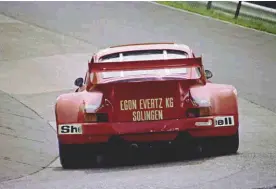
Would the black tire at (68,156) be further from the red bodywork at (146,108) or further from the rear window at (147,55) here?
the rear window at (147,55)

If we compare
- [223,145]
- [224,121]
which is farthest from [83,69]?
[224,121]

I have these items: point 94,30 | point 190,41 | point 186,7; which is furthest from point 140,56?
point 186,7

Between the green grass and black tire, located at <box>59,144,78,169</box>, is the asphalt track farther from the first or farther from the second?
the green grass

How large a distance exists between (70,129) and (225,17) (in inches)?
572

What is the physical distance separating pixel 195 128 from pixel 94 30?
1361cm

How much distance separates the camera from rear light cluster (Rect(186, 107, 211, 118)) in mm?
11516

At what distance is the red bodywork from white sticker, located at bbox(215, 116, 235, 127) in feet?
0.09

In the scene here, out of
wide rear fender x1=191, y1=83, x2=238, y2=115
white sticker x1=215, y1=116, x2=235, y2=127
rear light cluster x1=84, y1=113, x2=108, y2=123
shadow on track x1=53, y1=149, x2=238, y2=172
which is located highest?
Result: wide rear fender x1=191, y1=83, x2=238, y2=115

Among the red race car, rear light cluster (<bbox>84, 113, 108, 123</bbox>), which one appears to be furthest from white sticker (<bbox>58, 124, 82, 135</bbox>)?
rear light cluster (<bbox>84, 113, 108, 123</bbox>)

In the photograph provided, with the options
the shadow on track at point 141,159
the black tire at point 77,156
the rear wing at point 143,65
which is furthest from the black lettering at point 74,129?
the rear wing at point 143,65

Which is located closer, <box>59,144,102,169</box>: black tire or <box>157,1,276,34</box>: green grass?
<box>59,144,102,169</box>: black tire

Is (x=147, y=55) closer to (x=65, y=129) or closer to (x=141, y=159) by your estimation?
(x=141, y=159)

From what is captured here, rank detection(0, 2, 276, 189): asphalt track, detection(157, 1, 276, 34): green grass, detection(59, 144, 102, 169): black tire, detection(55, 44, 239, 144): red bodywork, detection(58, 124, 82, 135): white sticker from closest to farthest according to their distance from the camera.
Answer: detection(0, 2, 276, 189): asphalt track
detection(55, 44, 239, 144): red bodywork
detection(58, 124, 82, 135): white sticker
detection(59, 144, 102, 169): black tire
detection(157, 1, 276, 34): green grass

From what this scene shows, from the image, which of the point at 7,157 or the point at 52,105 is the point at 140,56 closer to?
the point at 7,157
